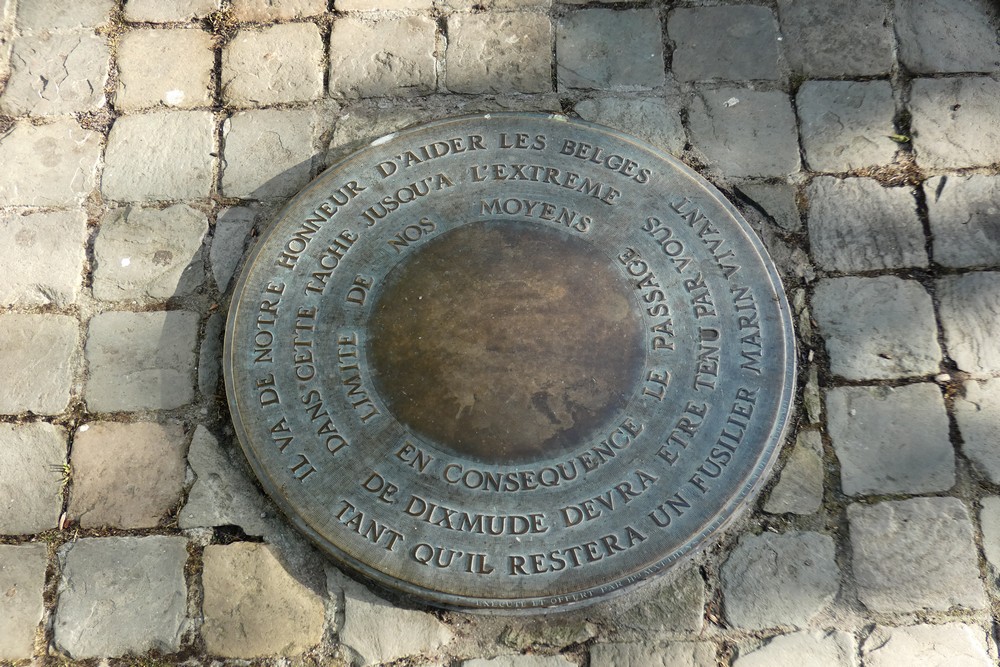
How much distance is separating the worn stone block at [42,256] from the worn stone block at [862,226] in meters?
2.11

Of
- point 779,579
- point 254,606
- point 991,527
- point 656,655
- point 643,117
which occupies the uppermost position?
point 643,117

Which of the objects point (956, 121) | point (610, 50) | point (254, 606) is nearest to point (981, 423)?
point (956, 121)

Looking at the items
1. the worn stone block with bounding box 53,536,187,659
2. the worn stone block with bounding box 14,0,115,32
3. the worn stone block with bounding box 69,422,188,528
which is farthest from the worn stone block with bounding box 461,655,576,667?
the worn stone block with bounding box 14,0,115,32

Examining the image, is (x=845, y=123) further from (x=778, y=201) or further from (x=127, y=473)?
(x=127, y=473)

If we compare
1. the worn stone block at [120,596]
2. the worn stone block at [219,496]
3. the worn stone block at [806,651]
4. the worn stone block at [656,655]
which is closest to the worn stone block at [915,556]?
the worn stone block at [806,651]

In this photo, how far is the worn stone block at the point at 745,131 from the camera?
7.28ft

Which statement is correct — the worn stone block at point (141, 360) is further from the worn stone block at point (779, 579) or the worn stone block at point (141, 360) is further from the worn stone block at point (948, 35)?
the worn stone block at point (948, 35)

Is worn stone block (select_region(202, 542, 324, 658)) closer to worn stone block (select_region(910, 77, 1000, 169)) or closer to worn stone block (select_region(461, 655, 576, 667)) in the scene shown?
worn stone block (select_region(461, 655, 576, 667))

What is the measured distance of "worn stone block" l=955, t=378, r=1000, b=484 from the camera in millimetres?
1948

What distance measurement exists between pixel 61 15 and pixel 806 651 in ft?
9.41

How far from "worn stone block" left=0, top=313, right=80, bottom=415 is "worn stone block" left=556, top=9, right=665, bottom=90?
1.60 meters

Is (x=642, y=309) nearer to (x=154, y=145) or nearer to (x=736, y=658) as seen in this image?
(x=736, y=658)

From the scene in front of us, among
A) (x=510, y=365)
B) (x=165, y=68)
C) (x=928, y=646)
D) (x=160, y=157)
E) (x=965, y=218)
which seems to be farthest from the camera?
(x=165, y=68)

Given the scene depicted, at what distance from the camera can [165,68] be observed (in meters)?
2.38
